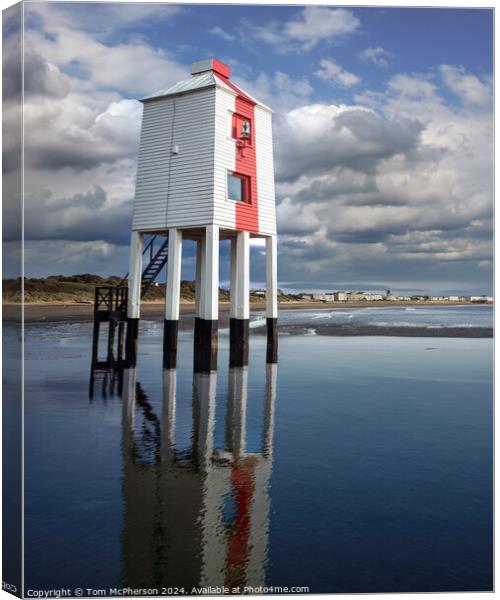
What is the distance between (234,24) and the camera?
286 inches

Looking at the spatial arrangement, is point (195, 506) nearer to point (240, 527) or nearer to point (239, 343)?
point (240, 527)

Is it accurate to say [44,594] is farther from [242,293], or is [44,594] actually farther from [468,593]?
[242,293]

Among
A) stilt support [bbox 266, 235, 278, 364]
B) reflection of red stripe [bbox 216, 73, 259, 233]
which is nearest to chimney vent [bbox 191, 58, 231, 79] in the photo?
reflection of red stripe [bbox 216, 73, 259, 233]

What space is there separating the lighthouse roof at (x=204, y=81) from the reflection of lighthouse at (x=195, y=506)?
10.7m

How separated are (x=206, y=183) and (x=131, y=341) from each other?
6.54 m

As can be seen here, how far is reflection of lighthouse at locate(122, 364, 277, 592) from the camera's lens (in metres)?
5.37

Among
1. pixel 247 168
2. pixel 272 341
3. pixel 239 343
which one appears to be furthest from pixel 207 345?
pixel 247 168

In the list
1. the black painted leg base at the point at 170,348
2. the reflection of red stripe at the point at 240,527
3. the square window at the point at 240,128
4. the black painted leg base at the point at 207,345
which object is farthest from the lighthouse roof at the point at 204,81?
the reflection of red stripe at the point at 240,527

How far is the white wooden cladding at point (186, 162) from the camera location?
17375 millimetres

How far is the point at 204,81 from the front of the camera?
1767 centimetres

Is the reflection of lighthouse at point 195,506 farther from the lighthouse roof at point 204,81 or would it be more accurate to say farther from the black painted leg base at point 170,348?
the lighthouse roof at point 204,81

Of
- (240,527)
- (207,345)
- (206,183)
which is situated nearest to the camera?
(240,527)

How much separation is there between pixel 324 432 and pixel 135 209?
11.2 m

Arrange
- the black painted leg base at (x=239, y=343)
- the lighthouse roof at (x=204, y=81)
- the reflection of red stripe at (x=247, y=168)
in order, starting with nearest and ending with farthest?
the lighthouse roof at (x=204, y=81) < the reflection of red stripe at (x=247, y=168) < the black painted leg base at (x=239, y=343)
